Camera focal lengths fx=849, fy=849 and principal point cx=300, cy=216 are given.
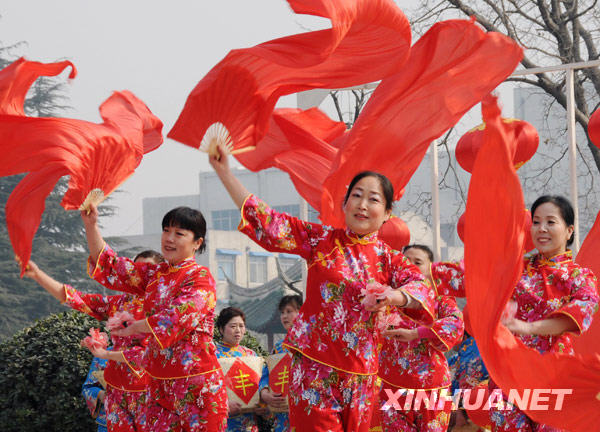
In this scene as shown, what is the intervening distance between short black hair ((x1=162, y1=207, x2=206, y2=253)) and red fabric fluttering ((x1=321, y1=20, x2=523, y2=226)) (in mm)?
811

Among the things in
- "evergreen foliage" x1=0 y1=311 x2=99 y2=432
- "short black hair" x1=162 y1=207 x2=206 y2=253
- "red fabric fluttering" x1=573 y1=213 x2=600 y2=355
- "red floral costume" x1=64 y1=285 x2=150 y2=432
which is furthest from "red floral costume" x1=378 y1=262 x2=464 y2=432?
"evergreen foliage" x1=0 y1=311 x2=99 y2=432

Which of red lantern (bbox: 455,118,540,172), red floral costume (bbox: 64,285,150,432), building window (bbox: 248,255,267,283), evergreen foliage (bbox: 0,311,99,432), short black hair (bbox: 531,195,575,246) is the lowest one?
building window (bbox: 248,255,267,283)

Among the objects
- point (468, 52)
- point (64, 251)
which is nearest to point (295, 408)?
point (468, 52)

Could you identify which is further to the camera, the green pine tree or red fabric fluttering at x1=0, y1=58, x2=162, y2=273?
the green pine tree

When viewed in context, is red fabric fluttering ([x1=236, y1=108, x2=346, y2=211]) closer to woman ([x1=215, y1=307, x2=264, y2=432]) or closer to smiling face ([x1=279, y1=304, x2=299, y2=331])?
smiling face ([x1=279, y1=304, x2=299, y2=331])

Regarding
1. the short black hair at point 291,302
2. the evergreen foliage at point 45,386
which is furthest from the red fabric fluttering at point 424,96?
the evergreen foliage at point 45,386

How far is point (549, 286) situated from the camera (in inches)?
146

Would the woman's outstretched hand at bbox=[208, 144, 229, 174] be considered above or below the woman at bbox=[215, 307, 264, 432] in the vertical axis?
above

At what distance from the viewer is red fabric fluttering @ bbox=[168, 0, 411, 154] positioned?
3.14 meters

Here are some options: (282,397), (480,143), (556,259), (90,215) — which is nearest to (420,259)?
(556,259)

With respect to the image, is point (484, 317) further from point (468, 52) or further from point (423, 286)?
point (468, 52)

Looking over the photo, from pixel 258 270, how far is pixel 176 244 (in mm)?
27754

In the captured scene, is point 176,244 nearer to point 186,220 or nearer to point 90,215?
point 186,220

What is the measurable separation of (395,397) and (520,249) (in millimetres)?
1757
